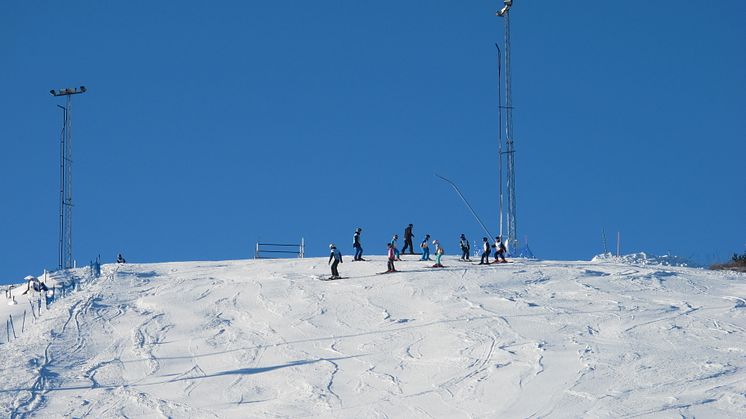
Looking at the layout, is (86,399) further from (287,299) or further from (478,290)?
(478,290)

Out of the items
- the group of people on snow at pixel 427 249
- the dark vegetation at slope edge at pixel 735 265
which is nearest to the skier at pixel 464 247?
the group of people on snow at pixel 427 249

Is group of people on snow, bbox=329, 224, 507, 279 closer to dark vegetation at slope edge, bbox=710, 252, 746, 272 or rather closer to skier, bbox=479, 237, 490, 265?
skier, bbox=479, 237, 490, 265

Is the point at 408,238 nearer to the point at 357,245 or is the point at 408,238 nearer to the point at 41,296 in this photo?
the point at 357,245

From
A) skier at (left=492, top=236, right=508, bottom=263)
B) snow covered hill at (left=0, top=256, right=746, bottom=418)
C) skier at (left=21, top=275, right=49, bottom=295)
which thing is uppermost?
skier at (left=492, top=236, right=508, bottom=263)

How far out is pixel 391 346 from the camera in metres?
31.1

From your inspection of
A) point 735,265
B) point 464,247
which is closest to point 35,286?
point 464,247

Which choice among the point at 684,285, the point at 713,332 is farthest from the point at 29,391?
the point at 684,285

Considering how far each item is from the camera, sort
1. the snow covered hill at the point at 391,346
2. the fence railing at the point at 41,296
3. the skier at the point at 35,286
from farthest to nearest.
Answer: the skier at the point at 35,286, the fence railing at the point at 41,296, the snow covered hill at the point at 391,346

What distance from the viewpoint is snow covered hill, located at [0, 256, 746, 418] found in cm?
2594

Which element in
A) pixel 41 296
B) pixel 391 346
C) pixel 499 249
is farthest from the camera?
pixel 499 249

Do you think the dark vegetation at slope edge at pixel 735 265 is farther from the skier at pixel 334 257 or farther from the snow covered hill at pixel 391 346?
the skier at pixel 334 257

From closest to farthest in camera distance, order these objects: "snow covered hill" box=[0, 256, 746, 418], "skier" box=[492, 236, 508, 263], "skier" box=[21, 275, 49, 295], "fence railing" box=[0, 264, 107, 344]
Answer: "snow covered hill" box=[0, 256, 746, 418] → "fence railing" box=[0, 264, 107, 344] → "skier" box=[21, 275, 49, 295] → "skier" box=[492, 236, 508, 263]

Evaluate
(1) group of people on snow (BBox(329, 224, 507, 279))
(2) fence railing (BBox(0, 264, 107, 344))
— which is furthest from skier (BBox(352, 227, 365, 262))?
(2) fence railing (BBox(0, 264, 107, 344))

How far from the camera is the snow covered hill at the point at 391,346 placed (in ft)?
85.1
